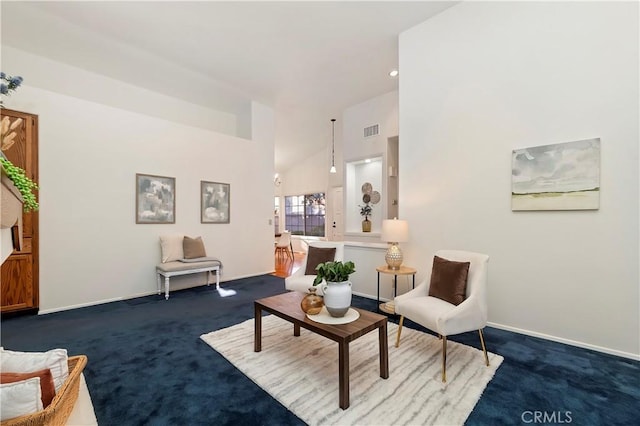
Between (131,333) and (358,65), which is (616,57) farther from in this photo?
(131,333)

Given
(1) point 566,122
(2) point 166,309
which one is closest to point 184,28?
(2) point 166,309

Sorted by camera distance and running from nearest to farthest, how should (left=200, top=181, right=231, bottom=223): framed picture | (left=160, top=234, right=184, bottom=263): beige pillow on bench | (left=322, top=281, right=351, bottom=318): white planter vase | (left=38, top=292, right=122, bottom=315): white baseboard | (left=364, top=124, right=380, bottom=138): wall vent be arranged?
(left=322, top=281, right=351, bottom=318): white planter vase, (left=38, top=292, right=122, bottom=315): white baseboard, (left=160, top=234, right=184, bottom=263): beige pillow on bench, (left=200, top=181, right=231, bottom=223): framed picture, (left=364, top=124, right=380, bottom=138): wall vent

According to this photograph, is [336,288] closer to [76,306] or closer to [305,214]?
[76,306]

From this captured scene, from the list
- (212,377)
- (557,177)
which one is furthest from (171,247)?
(557,177)

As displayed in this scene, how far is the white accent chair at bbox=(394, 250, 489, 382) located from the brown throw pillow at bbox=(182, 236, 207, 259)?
3.61 meters

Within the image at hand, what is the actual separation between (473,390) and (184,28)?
4.97 metres

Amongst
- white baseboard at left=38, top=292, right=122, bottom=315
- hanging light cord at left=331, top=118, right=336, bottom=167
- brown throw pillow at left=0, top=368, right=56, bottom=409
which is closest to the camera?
brown throw pillow at left=0, top=368, right=56, bottom=409

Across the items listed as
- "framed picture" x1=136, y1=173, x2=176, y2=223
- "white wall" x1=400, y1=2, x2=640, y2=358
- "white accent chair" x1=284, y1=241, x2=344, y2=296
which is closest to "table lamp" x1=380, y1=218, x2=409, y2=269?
"white wall" x1=400, y1=2, x2=640, y2=358

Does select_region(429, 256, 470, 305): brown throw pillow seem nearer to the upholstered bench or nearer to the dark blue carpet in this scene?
the dark blue carpet

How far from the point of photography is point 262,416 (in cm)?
173

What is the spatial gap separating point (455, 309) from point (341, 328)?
960 millimetres

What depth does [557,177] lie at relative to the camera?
273 cm

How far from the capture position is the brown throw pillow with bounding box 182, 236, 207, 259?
475 centimetres

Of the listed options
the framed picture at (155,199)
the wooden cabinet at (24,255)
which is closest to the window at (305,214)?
the framed picture at (155,199)
